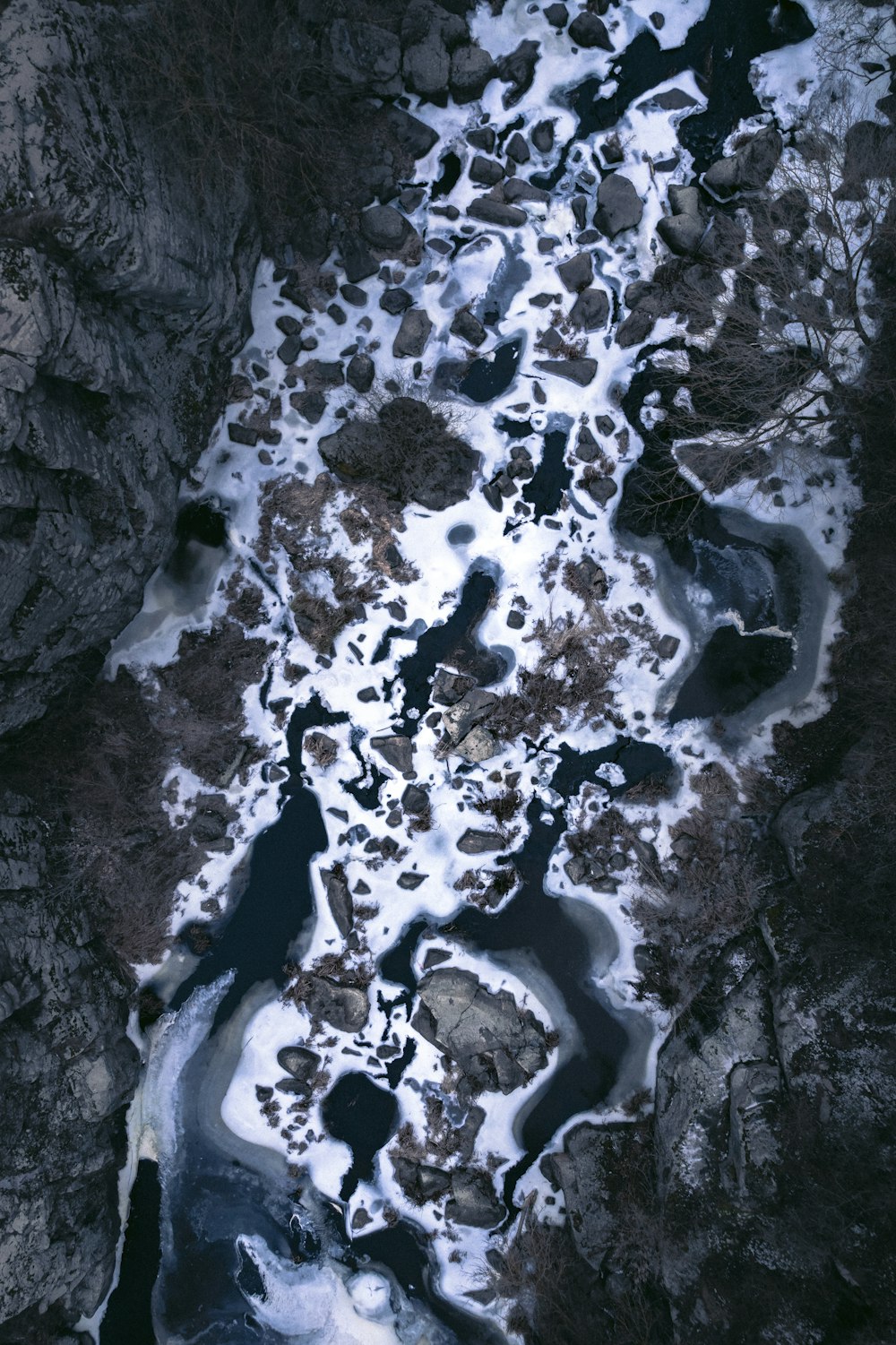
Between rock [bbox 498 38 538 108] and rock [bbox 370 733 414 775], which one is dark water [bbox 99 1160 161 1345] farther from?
rock [bbox 498 38 538 108]

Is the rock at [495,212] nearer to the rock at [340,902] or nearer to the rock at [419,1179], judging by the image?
the rock at [340,902]

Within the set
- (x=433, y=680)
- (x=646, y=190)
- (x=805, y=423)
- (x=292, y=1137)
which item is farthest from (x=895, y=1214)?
(x=646, y=190)

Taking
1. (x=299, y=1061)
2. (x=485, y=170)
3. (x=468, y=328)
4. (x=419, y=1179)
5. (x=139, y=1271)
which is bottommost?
(x=139, y=1271)

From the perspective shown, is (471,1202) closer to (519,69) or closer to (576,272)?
(576,272)

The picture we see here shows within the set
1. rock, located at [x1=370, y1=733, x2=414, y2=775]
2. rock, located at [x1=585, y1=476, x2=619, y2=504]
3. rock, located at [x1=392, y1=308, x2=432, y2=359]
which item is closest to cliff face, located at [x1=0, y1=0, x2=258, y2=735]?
rock, located at [x1=392, y1=308, x2=432, y2=359]

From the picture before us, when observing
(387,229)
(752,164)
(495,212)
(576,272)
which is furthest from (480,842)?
(752,164)
